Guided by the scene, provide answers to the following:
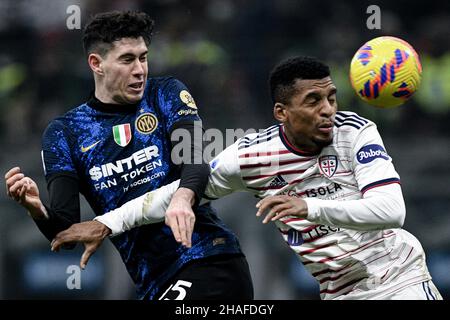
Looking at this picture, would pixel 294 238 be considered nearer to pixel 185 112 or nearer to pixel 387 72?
pixel 185 112

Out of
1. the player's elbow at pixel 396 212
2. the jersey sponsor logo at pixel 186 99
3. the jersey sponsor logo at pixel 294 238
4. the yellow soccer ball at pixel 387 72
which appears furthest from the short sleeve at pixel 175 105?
the player's elbow at pixel 396 212

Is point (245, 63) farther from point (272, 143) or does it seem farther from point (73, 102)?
point (272, 143)

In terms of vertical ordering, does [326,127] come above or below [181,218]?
above

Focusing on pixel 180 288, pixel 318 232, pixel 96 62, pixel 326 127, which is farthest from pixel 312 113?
pixel 96 62

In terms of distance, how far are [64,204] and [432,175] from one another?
5.84 metres

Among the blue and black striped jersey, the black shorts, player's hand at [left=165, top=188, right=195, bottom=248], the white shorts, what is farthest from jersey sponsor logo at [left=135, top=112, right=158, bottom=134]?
the white shorts

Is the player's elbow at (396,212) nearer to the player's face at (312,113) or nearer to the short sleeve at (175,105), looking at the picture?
the player's face at (312,113)

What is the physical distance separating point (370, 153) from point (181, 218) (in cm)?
113

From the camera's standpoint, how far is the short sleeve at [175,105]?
5.86 metres

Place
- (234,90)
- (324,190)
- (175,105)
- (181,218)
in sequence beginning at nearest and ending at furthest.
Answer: (181,218), (324,190), (175,105), (234,90)

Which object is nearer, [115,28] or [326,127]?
[326,127]

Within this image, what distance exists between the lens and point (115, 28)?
5.99 metres

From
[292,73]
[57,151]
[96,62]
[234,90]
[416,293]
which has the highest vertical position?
[96,62]

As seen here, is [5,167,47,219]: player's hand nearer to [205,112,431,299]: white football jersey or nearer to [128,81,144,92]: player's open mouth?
[128,81,144,92]: player's open mouth
